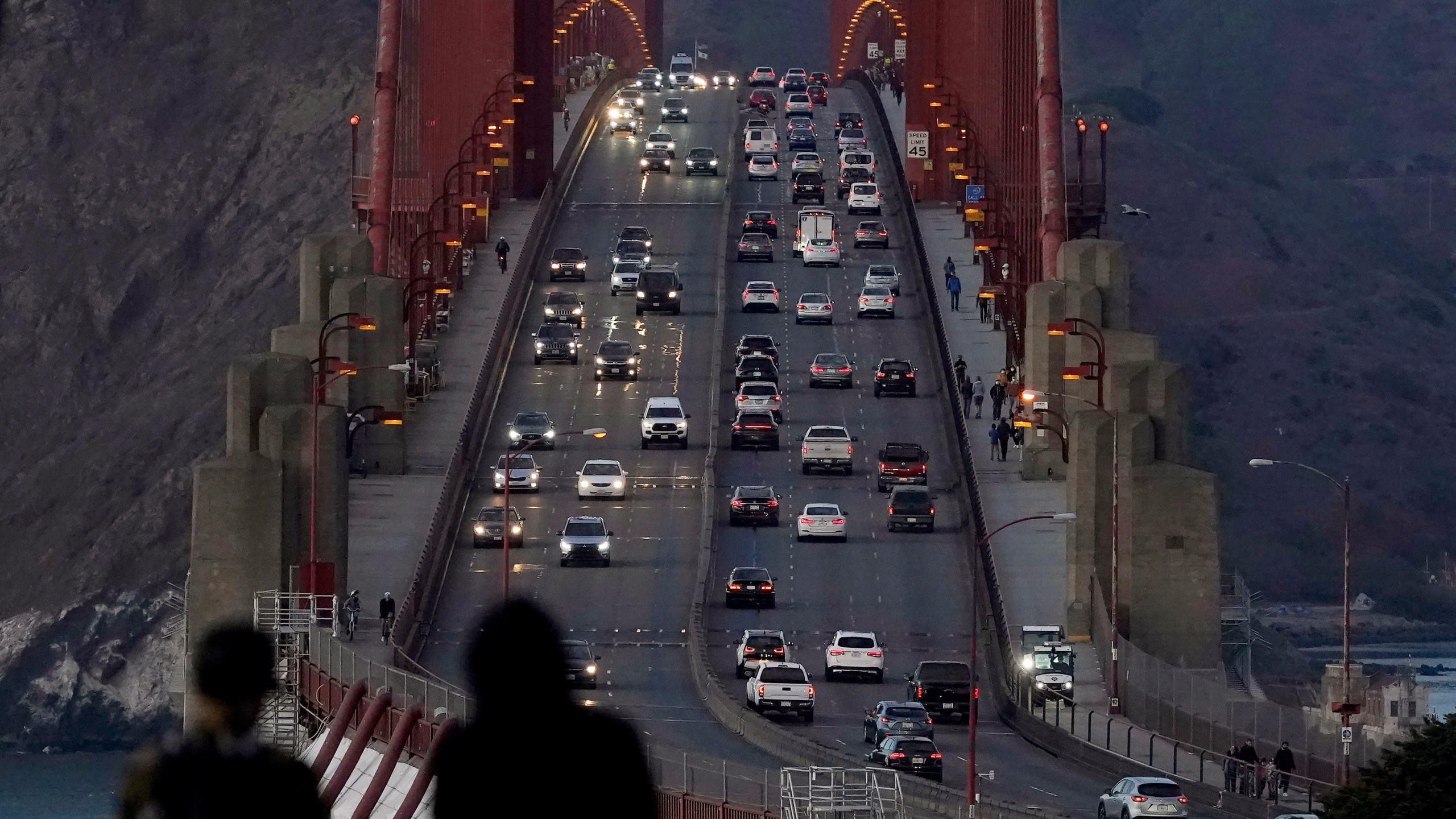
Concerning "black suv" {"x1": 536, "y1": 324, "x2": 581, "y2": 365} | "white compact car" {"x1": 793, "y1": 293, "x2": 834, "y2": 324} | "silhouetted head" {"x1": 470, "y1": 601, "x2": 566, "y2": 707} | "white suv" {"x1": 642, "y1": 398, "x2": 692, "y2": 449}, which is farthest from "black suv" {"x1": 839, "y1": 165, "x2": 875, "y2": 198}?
"silhouetted head" {"x1": 470, "y1": 601, "x2": 566, "y2": 707}

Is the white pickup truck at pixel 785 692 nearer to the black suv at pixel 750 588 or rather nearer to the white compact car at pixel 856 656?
the white compact car at pixel 856 656

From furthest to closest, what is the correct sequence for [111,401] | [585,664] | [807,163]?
[111,401] < [807,163] < [585,664]

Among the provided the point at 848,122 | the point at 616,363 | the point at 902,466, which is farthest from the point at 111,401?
the point at 902,466

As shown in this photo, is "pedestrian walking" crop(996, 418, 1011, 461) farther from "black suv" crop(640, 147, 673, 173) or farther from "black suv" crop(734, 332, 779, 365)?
"black suv" crop(640, 147, 673, 173)

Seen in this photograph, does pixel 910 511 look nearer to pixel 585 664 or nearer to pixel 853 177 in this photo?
pixel 585 664

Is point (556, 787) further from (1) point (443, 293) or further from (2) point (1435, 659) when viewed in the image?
(2) point (1435, 659)

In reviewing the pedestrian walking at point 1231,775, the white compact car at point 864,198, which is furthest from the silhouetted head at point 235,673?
the white compact car at point 864,198
